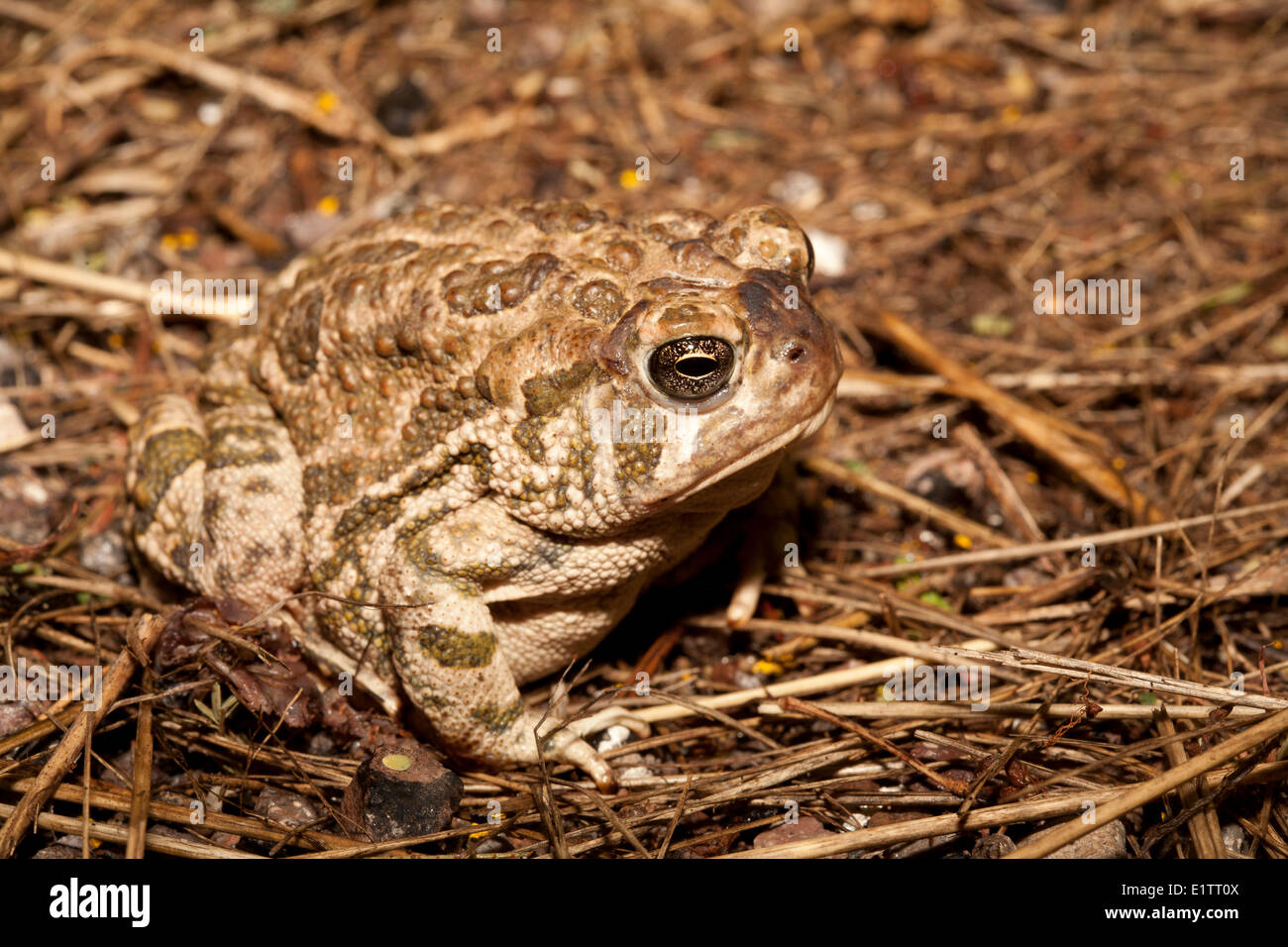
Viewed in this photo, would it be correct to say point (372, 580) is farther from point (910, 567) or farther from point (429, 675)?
point (910, 567)

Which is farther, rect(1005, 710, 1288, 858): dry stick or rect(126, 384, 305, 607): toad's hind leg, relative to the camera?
rect(126, 384, 305, 607): toad's hind leg

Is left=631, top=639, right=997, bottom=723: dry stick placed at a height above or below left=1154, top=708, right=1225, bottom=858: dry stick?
above

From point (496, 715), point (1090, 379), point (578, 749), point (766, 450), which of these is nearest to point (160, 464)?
point (496, 715)

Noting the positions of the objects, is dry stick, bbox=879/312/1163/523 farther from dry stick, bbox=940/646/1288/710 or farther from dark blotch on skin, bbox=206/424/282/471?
dark blotch on skin, bbox=206/424/282/471

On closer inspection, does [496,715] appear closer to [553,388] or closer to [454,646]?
[454,646]

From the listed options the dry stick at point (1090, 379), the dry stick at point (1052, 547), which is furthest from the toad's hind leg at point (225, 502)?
the dry stick at point (1090, 379)


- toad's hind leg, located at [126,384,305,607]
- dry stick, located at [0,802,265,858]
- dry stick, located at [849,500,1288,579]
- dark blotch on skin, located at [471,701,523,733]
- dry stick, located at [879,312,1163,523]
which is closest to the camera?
dry stick, located at [0,802,265,858]

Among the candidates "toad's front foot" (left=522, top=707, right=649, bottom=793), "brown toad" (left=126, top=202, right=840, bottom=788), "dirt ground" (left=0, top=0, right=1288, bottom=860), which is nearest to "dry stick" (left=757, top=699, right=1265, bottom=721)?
"dirt ground" (left=0, top=0, right=1288, bottom=860)

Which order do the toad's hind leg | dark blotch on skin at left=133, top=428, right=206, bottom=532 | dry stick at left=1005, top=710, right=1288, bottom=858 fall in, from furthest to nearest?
dark blotch on skin at left=133, top=428, right=206, bottom=532, the toad's hind leg, dry stick at left=1005, top=710, right=1288, bottom=858
